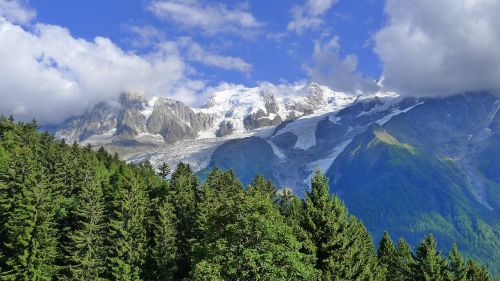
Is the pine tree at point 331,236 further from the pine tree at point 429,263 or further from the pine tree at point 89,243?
the pine tree at point 89,243

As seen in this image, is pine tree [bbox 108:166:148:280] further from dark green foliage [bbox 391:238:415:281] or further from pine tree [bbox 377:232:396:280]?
dark green foliage [bbox 391:238:415:281]

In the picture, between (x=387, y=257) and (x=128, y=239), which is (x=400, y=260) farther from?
(x=128, y=239)

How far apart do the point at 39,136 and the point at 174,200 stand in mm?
69863

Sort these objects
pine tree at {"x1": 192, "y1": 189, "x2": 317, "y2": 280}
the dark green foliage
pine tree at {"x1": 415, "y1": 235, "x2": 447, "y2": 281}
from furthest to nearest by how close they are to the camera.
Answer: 1. the dark green foliage
2. pine tree at {"x1": 415, "y1": 235, "x2": 447, "y2": 281}
3. pine tree at {"x1": 192, "y1": 189, "x2": 317, "y2": 280}

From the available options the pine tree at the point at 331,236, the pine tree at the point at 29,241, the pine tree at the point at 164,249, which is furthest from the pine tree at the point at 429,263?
the pine tree at the point at 29,241

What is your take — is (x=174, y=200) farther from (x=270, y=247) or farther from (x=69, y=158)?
(x=270, y=247)

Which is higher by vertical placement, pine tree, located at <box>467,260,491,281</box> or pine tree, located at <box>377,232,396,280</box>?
pine tree, located at <box>377,232,396,280</box>

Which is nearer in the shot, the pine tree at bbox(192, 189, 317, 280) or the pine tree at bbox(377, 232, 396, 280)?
the pine tree at bbox(192, 189, 317, 280)

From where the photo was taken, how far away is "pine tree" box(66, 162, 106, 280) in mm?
72500

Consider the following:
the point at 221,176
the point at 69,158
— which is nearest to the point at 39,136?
the point at 69,158

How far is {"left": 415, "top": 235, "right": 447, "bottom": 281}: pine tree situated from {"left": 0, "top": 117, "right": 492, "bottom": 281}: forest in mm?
126

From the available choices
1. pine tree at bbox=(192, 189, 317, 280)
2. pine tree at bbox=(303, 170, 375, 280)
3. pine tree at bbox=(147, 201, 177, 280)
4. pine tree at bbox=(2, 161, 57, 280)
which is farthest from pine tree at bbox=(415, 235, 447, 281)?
pine tree at bbox=(2, 161, 57, 280)

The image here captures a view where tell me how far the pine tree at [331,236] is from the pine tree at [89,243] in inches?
1458

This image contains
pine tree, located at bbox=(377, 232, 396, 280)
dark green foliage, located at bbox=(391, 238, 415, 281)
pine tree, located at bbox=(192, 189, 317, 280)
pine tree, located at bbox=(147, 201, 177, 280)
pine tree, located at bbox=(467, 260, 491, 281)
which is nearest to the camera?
pine tree, located at bbox=(192, 189, 317, 280)
